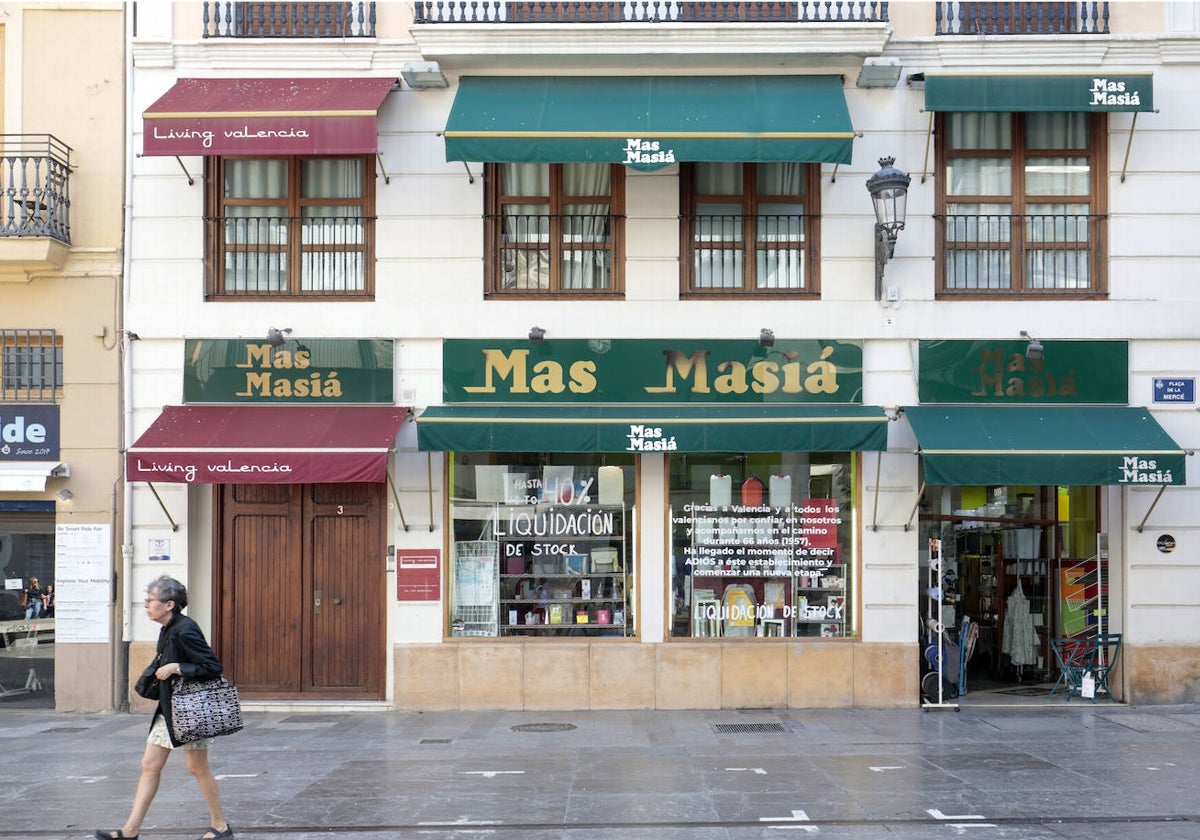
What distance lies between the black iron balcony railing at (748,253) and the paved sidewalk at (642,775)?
489 cm

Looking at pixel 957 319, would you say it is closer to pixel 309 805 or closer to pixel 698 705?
pixel 698 705

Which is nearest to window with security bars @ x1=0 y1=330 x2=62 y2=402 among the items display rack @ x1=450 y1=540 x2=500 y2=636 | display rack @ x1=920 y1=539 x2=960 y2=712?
display rack @ x1=450 y1=540 x2=500 y2=636

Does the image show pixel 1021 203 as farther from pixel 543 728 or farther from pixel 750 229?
pixel 543 728

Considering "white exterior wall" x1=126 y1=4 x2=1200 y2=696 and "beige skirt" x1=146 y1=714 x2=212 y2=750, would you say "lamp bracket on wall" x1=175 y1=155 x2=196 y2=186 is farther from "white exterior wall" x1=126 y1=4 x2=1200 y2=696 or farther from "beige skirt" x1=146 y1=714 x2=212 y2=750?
"beige skirt" x1=146 y1=714 x2=212 y2=750

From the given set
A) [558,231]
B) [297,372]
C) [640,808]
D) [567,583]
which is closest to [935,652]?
[567,583]

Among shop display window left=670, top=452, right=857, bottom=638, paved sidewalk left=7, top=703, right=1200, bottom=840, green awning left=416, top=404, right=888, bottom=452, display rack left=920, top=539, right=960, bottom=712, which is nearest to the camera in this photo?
paved sidewalk left=7, top=703, right=1200, bottom=840

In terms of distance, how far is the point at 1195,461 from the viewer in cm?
1355

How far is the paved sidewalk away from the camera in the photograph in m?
8.57

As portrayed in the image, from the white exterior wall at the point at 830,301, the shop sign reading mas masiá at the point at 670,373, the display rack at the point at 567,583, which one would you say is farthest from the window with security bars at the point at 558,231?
the display rack at the point at 567,583

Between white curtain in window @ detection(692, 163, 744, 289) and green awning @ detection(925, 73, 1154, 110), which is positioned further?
white curtain in window @ detection(692, 163, 744, 289)

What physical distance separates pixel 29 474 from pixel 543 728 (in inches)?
260

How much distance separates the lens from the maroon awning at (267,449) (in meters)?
12.7

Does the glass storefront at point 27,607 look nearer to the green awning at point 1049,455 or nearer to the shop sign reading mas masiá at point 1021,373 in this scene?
the green awning at point 1049,455

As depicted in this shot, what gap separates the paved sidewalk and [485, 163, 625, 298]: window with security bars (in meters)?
4.98
